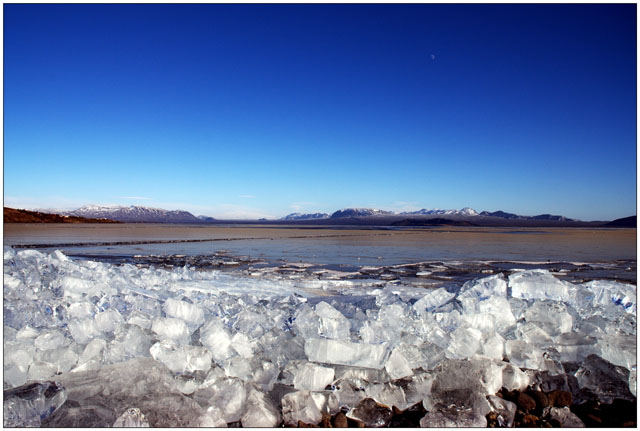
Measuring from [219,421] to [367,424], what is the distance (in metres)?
0.62

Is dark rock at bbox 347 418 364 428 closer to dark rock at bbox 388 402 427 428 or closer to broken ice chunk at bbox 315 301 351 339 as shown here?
dark rock at bbox 388 402 427 428

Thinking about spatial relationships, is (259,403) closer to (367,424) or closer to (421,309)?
(367,424)

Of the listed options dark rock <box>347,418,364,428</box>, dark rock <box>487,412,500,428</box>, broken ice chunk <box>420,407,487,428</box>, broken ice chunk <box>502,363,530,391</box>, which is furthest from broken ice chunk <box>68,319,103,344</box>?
broken ice chunk <box>502,363,530,391</box>

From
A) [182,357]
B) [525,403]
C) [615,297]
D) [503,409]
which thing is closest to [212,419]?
[182,357]

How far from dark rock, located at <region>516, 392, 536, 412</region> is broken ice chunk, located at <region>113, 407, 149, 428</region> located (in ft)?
5.29

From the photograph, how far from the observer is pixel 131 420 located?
166 cm

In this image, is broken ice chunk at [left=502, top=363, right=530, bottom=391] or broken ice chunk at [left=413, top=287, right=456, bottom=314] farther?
broken ice chunk at [left=413, top=287, right=456, bottom=314]

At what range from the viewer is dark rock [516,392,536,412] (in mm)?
1843

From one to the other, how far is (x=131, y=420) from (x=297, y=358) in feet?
2.79

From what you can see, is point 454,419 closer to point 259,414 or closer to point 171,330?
point 259,414

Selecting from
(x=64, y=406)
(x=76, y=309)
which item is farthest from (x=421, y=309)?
(x=76, y=309)

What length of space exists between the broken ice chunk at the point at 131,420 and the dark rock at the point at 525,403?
161 cm

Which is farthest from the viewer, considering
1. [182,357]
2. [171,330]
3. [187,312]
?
[187,312]

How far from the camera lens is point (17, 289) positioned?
329 cm
